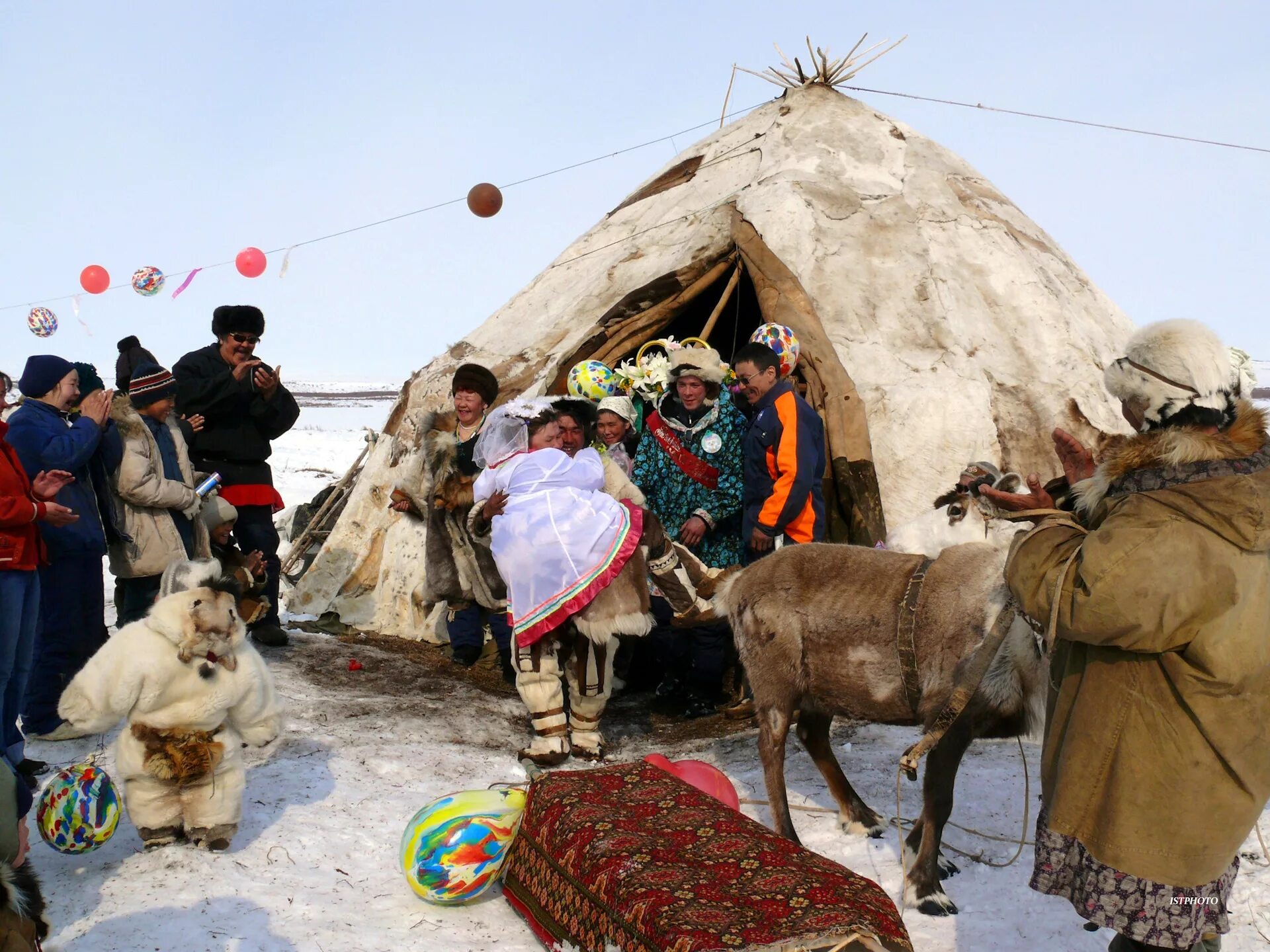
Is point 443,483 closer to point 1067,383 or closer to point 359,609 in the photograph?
point 359,609

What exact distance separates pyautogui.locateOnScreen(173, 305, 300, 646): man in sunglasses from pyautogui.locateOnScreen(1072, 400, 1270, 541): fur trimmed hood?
494cm

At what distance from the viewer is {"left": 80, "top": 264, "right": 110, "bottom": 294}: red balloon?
995 cm

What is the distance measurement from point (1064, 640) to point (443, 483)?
4.09 metres

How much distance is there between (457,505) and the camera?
580cm

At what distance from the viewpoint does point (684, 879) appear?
8.75 feet

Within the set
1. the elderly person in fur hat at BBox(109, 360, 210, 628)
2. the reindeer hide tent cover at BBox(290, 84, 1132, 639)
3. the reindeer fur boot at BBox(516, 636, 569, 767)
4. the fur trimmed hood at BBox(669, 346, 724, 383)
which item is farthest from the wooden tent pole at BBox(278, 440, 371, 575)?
the reindeer fur boot at BBox(516, 636, 569, 767)

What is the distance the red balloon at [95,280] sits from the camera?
9.95 m

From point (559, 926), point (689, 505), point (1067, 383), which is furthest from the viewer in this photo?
point (1067, 383)

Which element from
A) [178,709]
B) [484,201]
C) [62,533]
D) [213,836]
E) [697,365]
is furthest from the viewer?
[484,201]

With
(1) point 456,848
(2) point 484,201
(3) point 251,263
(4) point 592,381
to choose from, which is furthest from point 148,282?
(1) point 456,848

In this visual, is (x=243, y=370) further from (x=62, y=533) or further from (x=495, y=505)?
(x=495, y=505)

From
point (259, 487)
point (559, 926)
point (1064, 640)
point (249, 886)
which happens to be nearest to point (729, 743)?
point (559, 926)

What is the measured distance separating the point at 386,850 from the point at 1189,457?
3.06 m

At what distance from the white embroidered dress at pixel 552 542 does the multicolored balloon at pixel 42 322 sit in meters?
8.66
